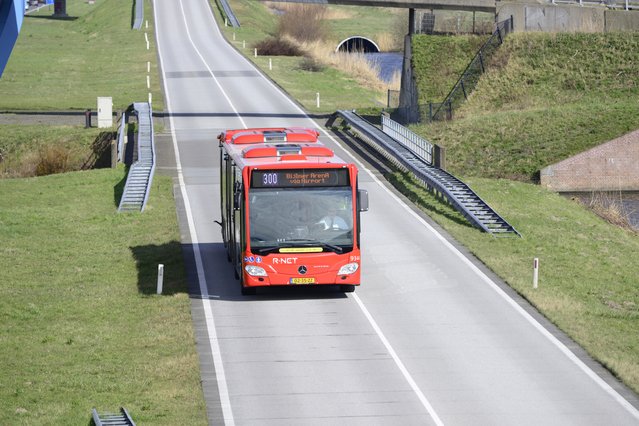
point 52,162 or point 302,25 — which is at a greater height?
point 302,25

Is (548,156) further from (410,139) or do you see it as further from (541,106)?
(541,106)

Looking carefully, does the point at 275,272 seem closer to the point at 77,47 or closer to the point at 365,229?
the point at 365,229

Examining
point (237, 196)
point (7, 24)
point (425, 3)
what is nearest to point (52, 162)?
point (425, 3)

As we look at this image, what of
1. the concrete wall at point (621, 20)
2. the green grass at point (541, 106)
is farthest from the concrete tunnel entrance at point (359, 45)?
the concrete wall at point (621, 20)

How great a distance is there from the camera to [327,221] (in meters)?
25.1

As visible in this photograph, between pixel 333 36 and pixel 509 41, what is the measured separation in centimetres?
5175

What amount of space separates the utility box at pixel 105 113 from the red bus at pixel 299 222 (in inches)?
1151

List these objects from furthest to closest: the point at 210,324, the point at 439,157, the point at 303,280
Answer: the point at 439,157 → the point at 303,280 → the point at 210,324

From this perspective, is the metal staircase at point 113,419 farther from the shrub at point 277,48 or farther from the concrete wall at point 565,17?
the shrub at point 277,48

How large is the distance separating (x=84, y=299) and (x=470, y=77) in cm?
4092

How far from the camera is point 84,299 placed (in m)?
26.2

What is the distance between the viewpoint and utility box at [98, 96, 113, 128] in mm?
53312

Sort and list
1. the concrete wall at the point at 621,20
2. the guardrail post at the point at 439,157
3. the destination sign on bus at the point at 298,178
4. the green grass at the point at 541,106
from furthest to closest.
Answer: the concrete wall at the point at 621,20, the green grass at the point at 541,106, the guardrail post at the point at 439,157, the destination sign on bus at the point at 298,178

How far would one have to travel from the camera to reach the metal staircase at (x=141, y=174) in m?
37.2
